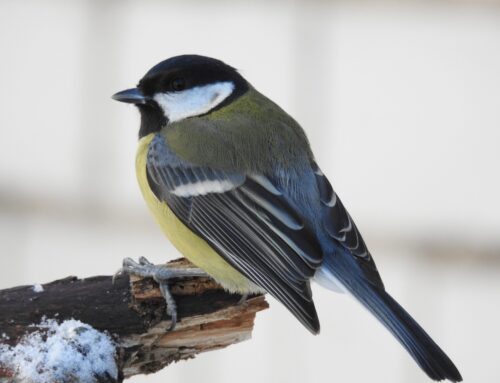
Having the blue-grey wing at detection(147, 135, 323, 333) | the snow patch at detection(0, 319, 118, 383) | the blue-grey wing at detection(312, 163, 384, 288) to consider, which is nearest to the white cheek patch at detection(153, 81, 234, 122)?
the blue-grey wing at detection(147, 135, 323, 333)

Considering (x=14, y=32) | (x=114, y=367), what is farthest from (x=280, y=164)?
(x=14, y=32)

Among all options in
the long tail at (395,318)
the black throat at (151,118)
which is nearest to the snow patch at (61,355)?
the long tail at (395,318)

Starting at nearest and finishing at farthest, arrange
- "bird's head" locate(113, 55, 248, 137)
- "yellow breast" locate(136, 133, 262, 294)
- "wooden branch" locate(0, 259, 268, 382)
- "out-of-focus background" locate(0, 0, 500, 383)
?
"wooden branch" locate(0, 259, 268, 382) → "yellow breast" locate(136, 133, 262, 294) → "bird's head" locate(113, 55, 248, 137) → "out-of-focus background" locate(0, 0, 500, 383)

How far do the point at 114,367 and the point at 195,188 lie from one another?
55 cm

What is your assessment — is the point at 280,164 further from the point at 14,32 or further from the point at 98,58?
the point at 14,32

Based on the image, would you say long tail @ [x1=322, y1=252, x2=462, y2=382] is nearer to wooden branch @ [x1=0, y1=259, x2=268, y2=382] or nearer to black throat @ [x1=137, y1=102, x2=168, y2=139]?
wooden branch @ [x1=0, y1=259, x2=268, y2=382]

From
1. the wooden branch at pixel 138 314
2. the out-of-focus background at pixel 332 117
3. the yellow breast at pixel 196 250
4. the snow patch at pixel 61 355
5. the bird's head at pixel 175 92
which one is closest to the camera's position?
the snow patch at pixel 61 355

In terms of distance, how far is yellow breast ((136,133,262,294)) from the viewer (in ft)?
Answer: 7.46

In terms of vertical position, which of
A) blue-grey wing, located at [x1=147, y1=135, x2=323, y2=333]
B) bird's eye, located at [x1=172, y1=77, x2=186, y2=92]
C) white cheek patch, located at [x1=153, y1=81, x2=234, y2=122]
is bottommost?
blue-grey wing, located at [x1=147, y1=135, x2=323, y2=333]

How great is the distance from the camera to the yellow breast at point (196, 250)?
2273 millimetres

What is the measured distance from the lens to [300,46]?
11.8 feet

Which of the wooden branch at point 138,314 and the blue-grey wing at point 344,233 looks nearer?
the wooden branch at point 138,314

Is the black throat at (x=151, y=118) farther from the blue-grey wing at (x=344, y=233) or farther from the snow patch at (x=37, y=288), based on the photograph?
the snow patch at (x=37, y=288)

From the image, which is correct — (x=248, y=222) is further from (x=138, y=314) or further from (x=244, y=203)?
(x=138, y=314)
